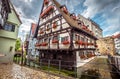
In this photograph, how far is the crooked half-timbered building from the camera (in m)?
14.1

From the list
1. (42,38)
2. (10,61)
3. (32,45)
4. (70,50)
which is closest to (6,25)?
(10,61)

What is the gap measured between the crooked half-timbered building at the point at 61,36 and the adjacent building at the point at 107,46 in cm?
2489

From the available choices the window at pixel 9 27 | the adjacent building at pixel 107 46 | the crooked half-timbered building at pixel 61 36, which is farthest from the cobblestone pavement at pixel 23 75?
the adjacent building at pixel 107 46

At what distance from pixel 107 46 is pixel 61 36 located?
97.2ft

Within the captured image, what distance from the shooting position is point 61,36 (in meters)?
15.6

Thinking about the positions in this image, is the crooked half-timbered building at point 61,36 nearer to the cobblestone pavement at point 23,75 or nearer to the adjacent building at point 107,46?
the cobblestone pavement at point 23,75

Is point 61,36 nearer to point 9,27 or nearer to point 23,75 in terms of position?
point 9,27

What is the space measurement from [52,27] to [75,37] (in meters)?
5.02

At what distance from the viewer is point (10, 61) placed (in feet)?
52.1

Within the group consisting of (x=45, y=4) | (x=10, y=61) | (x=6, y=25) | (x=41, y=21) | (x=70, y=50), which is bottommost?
(x=10, y=61)

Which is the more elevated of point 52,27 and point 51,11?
point 51,11

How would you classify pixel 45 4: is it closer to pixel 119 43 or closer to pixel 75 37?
pixel 75 37

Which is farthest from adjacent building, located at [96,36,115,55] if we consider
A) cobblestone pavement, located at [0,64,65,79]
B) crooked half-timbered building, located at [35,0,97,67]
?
cobblestone pavement, located at [0,64,65,79]

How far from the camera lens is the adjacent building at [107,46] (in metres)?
37.9
